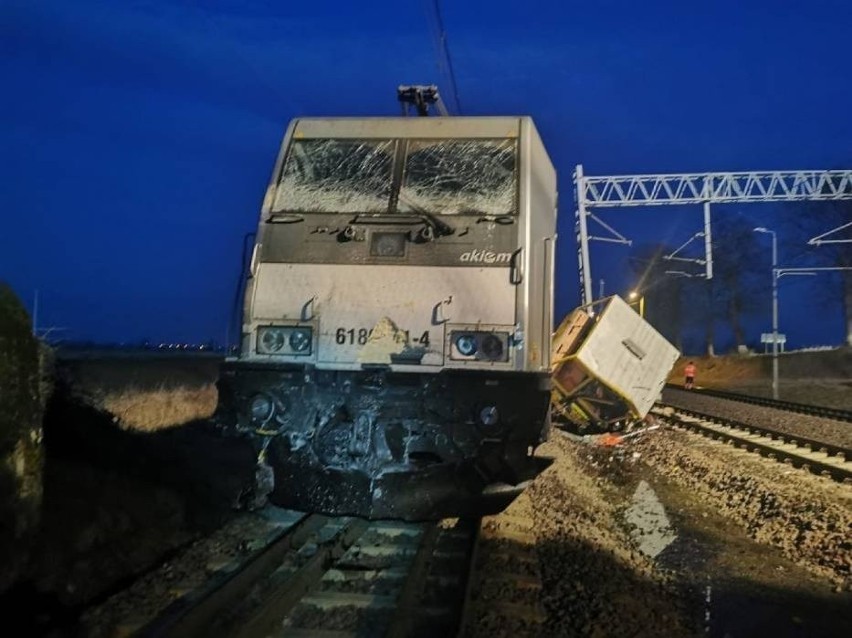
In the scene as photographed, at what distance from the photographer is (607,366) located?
14.5m

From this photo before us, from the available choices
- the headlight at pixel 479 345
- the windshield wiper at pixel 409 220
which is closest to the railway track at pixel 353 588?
the headlight at pixel 479 345

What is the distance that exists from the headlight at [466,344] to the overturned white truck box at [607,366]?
7747mm

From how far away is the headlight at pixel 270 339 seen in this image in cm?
693

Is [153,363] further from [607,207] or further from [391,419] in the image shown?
[391,419]

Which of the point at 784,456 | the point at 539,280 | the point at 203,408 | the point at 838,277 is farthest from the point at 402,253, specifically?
the point at 838,277

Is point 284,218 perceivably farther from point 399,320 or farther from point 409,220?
point 399,320

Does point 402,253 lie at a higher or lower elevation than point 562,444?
higher

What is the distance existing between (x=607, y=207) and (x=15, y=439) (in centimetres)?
2847

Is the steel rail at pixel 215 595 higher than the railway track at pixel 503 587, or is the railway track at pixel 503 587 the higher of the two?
the steel rail at pixel 215 595

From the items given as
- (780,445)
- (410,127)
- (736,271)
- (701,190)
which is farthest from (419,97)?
(736,271)

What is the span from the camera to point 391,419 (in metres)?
6.49

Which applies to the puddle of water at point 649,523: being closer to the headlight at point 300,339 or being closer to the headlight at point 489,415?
the headlight at point 489,415

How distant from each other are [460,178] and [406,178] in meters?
0.50

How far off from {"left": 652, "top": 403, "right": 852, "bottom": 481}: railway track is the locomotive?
7235 millimetres
